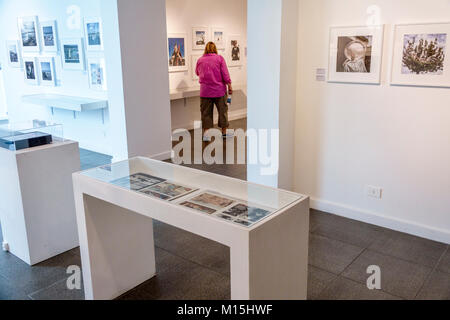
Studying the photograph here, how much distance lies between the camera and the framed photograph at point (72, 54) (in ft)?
21.8

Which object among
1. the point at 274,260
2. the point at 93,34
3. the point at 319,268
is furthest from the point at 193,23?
the point at 274,260

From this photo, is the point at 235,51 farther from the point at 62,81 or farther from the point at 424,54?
the point at 424,54

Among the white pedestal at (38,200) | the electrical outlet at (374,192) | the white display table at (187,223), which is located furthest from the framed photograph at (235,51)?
the white display table at (187,223)

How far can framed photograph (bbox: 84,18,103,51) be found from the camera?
20.4 feet

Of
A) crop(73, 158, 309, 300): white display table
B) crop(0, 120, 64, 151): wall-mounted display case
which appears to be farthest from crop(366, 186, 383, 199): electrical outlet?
crop(0, 120, 64, 151): wall-mounted display case

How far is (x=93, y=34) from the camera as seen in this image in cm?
633

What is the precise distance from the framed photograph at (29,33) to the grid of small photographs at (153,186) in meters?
5.94

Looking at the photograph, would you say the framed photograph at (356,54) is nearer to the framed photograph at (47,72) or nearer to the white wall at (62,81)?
the white wall at (62,81)

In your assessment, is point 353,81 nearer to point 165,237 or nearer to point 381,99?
point 381,99

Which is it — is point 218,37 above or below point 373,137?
above

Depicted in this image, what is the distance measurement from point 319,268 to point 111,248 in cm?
161
